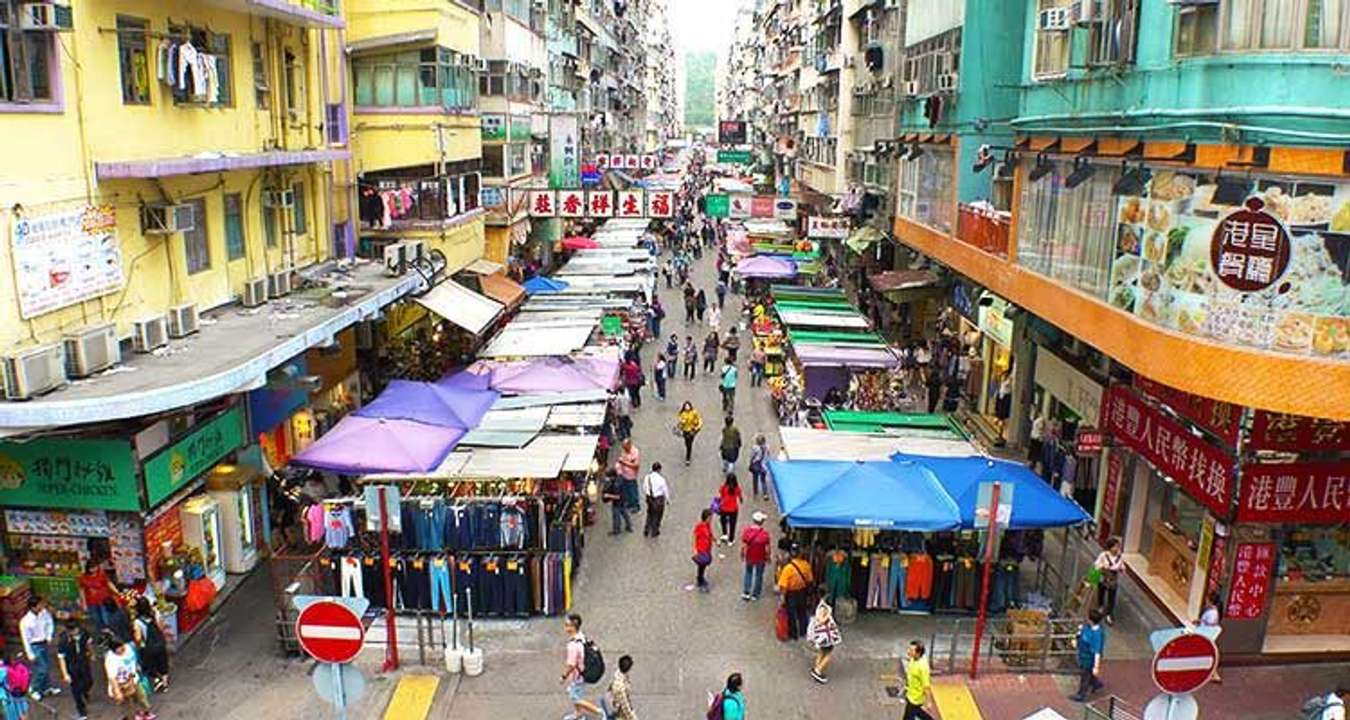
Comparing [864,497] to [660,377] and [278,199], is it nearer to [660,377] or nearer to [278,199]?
[278,199]

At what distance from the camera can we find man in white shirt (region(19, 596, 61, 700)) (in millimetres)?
12305

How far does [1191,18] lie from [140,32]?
13.8 metres

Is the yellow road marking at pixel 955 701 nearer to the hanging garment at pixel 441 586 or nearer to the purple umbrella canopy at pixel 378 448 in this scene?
the hanging garment at pixel 441 586

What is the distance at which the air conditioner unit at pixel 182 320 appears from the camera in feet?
49.5

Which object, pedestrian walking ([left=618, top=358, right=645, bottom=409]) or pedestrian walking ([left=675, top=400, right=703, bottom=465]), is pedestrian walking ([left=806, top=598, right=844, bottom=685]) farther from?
pedestrian walking ([left=618, top=358, right=645, bottom=409])

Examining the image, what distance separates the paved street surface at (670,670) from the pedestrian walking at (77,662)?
271 millimetres

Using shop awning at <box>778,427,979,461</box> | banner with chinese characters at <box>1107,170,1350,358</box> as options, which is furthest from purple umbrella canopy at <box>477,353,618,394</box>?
banner with chinese characters at <box>1107,170,1350,358</box>

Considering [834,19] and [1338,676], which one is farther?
[834,19]

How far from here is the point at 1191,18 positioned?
12516mm

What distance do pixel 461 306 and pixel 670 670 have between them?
41.7ft

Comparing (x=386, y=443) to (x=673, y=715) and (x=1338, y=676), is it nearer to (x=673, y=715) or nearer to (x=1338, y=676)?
(x=673, y=715)

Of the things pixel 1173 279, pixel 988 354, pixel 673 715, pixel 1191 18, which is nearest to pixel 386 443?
pixel 673 715

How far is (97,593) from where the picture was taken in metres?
12.9

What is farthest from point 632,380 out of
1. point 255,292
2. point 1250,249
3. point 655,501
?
point 1250,249
